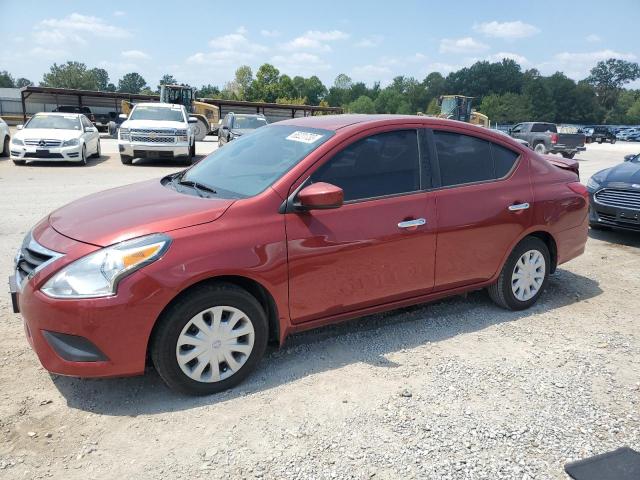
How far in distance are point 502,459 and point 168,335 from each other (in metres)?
1.87

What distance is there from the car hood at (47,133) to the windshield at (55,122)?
27cm

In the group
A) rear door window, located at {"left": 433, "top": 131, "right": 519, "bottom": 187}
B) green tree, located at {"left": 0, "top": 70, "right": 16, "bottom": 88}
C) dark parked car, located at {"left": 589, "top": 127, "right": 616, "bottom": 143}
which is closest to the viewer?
rear door window, located at {"left": 433, "top": 131, "right": 519, "bottom": 187}

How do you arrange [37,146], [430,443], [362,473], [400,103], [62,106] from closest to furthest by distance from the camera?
1. [362,473]
2. [430,443]
3. [37,146]
4. [62,106]
5. [400,103]

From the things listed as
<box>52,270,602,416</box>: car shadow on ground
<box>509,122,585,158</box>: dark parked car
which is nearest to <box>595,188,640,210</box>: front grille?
<box>52,270,602,416</box>: car shadow on ground

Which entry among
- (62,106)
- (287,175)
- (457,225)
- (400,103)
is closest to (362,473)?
(287,175)

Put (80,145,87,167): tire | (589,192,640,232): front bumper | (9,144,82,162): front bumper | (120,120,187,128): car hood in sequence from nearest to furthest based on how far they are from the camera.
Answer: (589,192,640,232): front bumper → (9,144,82,162): front bumper → (80,145,87,167): tire → (120,120,187,128): car hood

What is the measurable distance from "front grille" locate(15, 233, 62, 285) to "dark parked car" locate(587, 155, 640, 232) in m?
7.00

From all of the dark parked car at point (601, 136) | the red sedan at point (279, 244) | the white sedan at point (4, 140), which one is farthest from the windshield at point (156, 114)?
the dark parked car at point (601, 136)

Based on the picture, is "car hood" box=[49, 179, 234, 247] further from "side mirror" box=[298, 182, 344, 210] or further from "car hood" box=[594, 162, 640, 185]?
"car hood" box=[594, 162, 640, 185]

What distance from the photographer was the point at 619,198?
7.26 meters

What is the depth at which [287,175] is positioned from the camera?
3.39 metres

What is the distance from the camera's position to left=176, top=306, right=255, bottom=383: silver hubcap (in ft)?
9.86

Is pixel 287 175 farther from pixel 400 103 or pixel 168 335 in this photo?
pixel 400 103

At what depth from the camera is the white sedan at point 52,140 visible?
1416cm
